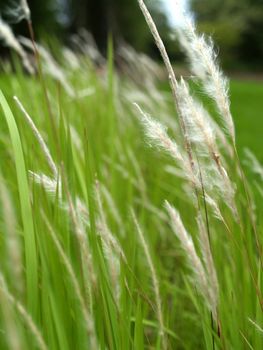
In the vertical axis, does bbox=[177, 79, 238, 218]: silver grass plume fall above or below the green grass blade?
above

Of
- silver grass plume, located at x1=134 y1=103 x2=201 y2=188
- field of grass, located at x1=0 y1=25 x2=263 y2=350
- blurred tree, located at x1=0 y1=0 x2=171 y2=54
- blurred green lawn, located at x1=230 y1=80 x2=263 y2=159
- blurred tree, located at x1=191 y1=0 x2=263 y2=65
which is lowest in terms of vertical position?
field of grass, located at x1=0 y1=25 x2=263 y2=350

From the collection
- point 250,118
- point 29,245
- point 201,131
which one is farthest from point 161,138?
point 250,118

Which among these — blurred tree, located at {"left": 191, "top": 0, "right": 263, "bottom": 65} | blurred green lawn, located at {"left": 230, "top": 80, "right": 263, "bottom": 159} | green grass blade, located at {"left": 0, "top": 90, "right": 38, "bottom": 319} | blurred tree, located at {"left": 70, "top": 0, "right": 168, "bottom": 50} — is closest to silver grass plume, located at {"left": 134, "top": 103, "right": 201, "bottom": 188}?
green grass blade, located at {"left": 0, "top": 90, "right": 38, "bottom": 319}

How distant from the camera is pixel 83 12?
1845 cm

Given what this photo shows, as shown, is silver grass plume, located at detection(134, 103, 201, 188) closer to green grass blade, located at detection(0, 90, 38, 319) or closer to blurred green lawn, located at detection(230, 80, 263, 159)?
green grass blade, located at detection(0, 90, 38, 319)

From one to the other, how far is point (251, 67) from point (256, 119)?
786 inches

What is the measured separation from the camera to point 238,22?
24.3m

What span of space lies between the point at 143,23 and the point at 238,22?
5.52 meters

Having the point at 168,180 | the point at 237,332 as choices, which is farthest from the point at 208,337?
the point at 168,180

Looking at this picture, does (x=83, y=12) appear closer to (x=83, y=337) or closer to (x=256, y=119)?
(x=256, y=119)

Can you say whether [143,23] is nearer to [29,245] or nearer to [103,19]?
[103,19]

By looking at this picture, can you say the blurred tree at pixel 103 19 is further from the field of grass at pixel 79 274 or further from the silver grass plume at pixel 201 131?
the silver grass plume at pixel 201 131

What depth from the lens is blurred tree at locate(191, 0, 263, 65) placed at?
24.0 metres

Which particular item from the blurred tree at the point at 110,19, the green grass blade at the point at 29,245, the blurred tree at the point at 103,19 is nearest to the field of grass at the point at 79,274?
the green grass blade at the point at 29,245
